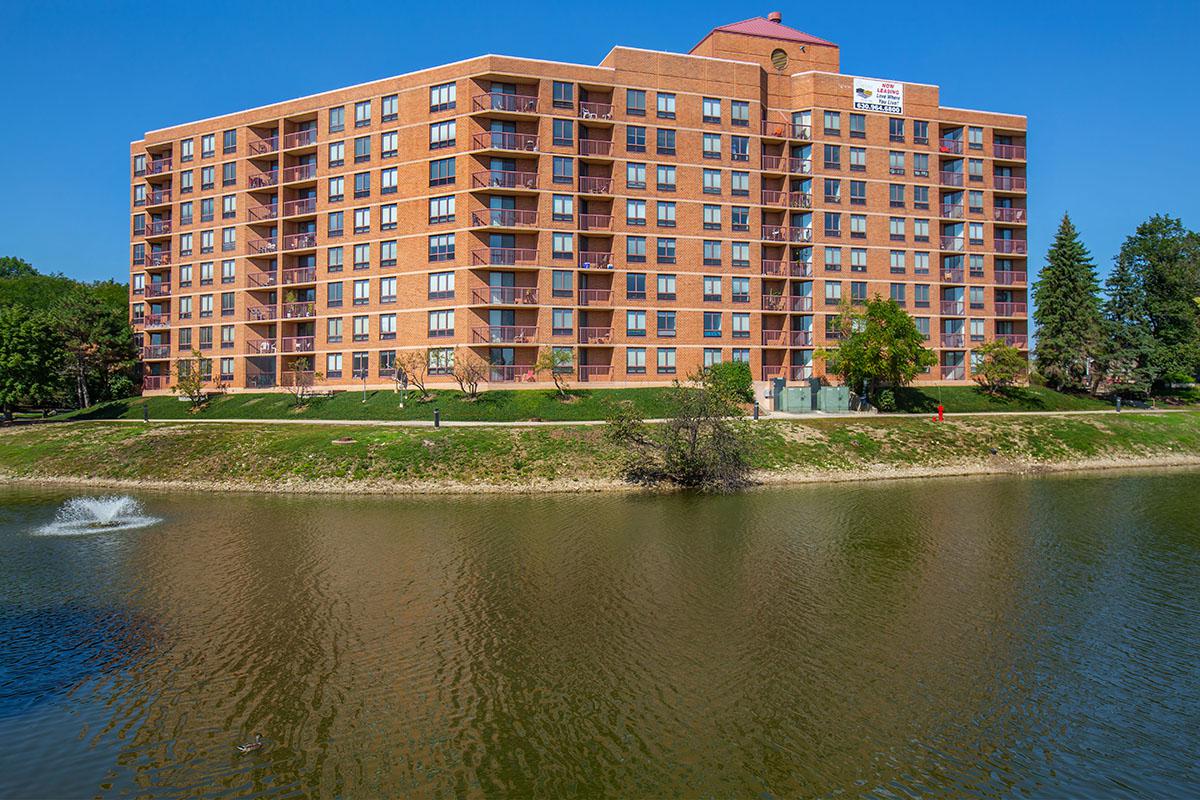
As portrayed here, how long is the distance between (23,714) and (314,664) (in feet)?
16.8

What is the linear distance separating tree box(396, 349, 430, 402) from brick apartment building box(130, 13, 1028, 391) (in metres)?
0.85

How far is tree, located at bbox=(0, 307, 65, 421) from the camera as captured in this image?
192ft

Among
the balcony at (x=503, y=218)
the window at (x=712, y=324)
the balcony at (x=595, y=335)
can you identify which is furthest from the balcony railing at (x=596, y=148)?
the window at (x=712, y=324)

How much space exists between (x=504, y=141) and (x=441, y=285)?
42.5 ft

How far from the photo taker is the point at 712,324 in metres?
64.4

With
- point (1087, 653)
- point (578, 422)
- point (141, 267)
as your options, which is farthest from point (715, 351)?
point (141, 267)

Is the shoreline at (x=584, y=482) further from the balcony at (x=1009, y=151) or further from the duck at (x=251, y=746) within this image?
the balcony at (x=1009, y=151)

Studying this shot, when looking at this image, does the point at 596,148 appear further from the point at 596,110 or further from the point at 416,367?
the point at 416,367

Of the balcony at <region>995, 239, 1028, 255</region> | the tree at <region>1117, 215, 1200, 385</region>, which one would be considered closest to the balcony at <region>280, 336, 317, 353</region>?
the balcony at <region>995, 239, 1028, 255</region>

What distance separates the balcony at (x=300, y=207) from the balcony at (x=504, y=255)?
59.9ft

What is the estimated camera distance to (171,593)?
21.2 m

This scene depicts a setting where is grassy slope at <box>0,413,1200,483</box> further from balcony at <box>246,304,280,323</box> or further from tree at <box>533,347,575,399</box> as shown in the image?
balcony at <box>246,304,280,323</box>

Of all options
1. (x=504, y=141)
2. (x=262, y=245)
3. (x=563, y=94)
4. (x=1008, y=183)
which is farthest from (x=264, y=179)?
(x=1008, y=183)

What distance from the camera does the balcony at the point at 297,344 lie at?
6644 centimetres
